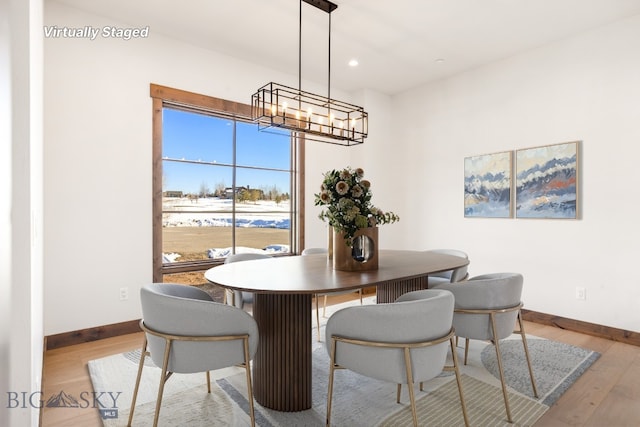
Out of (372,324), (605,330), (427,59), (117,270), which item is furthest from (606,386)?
(117,270)

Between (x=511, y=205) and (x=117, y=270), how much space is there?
4.10 metres

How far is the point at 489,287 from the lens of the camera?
192 cm

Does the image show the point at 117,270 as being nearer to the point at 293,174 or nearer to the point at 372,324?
the point at 293,174

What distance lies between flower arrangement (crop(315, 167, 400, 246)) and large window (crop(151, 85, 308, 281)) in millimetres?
1367

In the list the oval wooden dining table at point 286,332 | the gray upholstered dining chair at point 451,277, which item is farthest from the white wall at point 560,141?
the oval wooden dining table at point 286,332

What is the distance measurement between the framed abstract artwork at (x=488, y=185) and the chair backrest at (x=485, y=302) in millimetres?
2195

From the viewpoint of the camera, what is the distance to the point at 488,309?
1930mm

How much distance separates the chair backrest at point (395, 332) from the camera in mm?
1491

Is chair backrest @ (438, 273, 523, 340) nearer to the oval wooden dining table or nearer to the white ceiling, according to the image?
the oval wooden dining table

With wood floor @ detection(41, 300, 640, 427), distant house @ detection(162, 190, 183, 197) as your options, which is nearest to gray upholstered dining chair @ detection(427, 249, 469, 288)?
wood floor @ detection(41, 300, 640, 427)

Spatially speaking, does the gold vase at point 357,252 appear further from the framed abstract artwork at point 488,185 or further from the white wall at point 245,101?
the framed abstract artwork at point 488,185

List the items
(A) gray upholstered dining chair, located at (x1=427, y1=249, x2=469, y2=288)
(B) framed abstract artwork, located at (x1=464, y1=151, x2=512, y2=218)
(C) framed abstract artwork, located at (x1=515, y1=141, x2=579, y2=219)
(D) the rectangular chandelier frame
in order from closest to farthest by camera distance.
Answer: (D) the rectangular chandelier frame → (A) gray upholstered dining chair, located at (x1=427, y1=249, x2=469, y2=288) → (C) framed abstract artwork, located at (x1=515, y1=141, x2=579, y2=219) → (B) framed abstract artwork, located at (x1=464, y1=151, x2=512, y2=218)

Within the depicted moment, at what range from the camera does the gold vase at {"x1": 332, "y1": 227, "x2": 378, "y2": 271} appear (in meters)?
2.15

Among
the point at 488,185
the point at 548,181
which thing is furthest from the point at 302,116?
the point at 548,181
